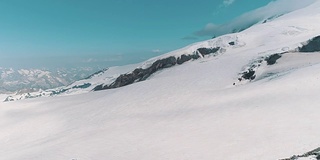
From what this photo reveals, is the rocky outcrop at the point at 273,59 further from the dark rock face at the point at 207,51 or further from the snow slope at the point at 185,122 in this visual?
the dark rock face at the point at 207,51

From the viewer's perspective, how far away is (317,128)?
20344 millimetres

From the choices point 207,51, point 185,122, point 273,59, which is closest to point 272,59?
point 273,59

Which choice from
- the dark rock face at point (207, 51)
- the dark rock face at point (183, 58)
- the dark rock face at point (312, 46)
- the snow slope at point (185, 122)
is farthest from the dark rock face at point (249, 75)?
the dark rock face at point (183, 58)

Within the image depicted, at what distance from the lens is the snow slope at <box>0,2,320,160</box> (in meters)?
21.2

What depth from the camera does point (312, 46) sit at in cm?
6419

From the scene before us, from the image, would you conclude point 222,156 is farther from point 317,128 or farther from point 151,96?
point 151,96

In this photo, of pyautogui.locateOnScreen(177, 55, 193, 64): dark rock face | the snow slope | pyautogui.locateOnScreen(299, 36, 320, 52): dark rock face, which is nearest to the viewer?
the snow slope

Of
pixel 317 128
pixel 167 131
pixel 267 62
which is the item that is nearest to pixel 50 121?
pixel 167 131

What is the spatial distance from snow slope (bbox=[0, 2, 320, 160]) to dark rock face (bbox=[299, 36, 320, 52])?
430cm

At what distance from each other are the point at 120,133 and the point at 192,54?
209 ft

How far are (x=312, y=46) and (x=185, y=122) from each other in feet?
156

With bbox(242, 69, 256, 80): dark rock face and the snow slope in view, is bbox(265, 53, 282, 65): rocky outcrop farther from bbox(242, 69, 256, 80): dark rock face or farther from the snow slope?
bbox(242, 69, 256, 80): dark rock face

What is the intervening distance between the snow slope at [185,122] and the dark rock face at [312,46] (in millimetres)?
4304

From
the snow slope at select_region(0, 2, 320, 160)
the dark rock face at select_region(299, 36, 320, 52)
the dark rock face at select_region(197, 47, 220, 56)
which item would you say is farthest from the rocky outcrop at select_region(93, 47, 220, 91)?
the snow slope at select_region(0, 2, 320, 160)
